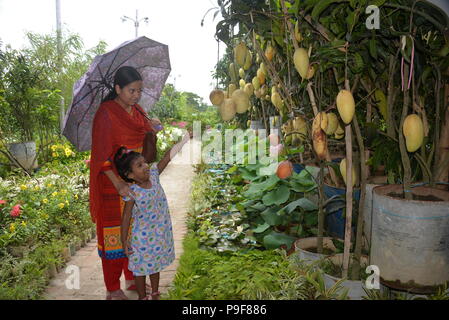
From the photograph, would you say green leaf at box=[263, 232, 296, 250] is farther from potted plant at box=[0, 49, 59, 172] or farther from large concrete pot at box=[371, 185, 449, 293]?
potted plant at box=[0, 49, 59, 172]

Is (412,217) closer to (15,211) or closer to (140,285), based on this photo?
(140,285)

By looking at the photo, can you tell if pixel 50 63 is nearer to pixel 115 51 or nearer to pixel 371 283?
pixel 115 51

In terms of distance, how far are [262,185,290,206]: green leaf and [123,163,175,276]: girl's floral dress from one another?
0.74m

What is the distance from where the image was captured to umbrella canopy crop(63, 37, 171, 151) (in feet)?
6.30

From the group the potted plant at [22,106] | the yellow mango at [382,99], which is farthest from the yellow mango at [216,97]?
the potted plant at [22,106]

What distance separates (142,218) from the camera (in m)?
1.76

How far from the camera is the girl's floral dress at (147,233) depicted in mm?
1755

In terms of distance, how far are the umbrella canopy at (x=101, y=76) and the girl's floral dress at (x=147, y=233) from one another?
0.55 metres

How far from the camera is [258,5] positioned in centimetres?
172

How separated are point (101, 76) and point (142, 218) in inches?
29.9

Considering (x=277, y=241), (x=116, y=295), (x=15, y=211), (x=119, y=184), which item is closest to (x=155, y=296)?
(x=116, y=295)

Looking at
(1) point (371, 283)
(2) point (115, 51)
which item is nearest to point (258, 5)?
(2) point (115, 51)

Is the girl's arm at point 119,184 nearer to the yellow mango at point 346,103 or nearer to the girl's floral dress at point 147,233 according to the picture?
the girl's floral dress at point 147,233

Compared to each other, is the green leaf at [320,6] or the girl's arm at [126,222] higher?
the green leaf at [320,6]
